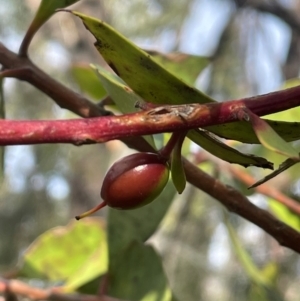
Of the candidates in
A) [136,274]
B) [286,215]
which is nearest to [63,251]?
[136,274]

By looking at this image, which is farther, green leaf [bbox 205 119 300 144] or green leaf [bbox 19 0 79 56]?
green leaf [bbox 19 0 79 56]

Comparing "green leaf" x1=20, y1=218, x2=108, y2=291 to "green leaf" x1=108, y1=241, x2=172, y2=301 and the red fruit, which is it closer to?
"green leaf" x1=108, y1=241, x2=172, y2=301

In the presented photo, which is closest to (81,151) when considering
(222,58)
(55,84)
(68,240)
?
(222,58)

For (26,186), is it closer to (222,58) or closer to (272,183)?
(222,58)

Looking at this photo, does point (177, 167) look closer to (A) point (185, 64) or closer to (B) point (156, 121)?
(B) point (156, 121)

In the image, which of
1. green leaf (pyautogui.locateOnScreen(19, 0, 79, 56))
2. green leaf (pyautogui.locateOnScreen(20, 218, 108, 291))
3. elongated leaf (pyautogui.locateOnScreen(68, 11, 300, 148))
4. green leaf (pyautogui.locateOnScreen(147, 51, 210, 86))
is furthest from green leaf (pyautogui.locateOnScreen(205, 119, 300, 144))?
green leaf (pyautogui.locateOnScreen(20, 218, 108, 291))
